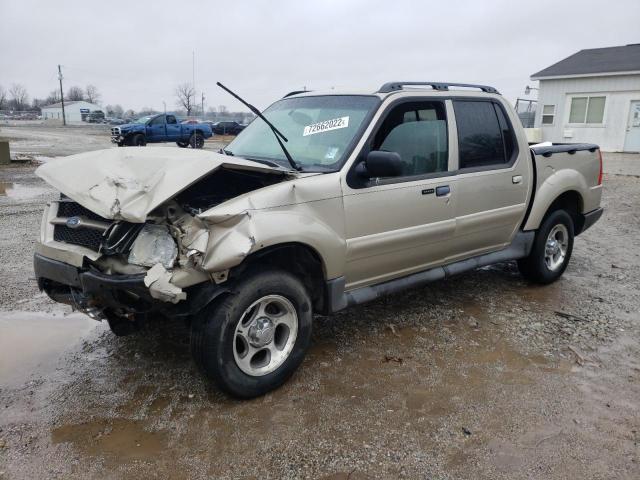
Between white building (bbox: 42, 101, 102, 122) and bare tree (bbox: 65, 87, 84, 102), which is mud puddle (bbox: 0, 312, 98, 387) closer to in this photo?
white building (bbox: 42, 101, 102, 122)

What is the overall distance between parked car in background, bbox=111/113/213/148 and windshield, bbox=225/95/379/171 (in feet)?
70.6

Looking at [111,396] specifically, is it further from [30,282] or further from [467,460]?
[30,282]

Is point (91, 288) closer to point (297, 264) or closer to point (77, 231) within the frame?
point (77, 231)

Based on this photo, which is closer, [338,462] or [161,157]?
[338,462]

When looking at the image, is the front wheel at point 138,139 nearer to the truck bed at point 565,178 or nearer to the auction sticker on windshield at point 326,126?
the truck bed at point 565,178

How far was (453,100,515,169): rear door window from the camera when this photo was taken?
448cm

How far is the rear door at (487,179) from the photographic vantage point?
447 centimetres

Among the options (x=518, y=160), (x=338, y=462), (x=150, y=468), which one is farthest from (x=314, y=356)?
(x=518, y=160)

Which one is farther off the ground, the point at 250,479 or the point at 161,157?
the point at 161,157

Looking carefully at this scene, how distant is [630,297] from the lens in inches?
209

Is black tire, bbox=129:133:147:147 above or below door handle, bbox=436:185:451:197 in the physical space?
below

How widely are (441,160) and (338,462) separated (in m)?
2.56

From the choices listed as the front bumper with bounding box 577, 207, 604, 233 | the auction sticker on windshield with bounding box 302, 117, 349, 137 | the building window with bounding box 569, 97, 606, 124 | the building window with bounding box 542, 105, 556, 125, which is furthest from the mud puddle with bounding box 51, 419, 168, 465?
the building window with bounding box 542, 105, 556, 125

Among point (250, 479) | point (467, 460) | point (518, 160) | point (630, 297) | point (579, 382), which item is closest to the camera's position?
point (250, 479)
